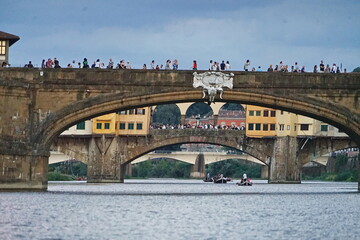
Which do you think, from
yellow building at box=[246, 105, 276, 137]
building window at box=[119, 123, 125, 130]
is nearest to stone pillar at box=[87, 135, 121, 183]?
building window at box=[119, 123, 125, 130]

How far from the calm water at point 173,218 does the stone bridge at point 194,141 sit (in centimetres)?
4913

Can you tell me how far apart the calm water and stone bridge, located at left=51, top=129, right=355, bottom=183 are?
49.1 m

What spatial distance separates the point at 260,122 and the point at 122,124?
15860mm

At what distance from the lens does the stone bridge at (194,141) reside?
115688mm

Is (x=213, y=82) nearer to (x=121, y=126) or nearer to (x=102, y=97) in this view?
(x=102, y=97)

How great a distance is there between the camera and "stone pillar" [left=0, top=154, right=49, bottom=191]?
70250 mm

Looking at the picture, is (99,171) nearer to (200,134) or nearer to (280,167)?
(200,134)

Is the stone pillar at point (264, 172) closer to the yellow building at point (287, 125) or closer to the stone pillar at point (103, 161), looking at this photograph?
the yellow building at point (287, 125)

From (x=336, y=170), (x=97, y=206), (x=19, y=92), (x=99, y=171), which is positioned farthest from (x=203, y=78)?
(x=336, y=170)

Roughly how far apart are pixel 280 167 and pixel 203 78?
47898 mm


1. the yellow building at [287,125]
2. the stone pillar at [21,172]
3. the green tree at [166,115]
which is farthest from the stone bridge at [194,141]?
the green tree at [166,115]

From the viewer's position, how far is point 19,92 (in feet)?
234

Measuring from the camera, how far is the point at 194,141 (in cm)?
11712

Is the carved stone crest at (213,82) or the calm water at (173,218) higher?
the carved stone crest at (213,82)
